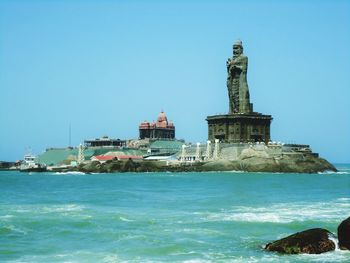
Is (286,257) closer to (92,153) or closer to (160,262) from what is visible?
(160,262)

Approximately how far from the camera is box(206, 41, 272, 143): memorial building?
123 metres

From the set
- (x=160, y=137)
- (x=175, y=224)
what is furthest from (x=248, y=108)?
(x=175, y=224)

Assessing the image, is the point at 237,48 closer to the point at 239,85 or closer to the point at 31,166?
the point at 239,85

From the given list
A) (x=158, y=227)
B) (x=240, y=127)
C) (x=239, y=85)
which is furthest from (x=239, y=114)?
(x=158, y=227)

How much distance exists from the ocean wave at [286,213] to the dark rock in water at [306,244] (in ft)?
27.3

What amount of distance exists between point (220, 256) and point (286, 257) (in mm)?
2464

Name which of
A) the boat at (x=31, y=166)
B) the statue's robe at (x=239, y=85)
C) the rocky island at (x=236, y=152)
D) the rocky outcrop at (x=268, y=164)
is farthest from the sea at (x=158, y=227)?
the boat at (x=31, y=166)

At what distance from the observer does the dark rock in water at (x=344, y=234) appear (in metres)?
24.0

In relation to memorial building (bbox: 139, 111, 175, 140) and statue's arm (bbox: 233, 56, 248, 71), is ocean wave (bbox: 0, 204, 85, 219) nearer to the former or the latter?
statue's arm (bbox: 233, 56, 248, 71)

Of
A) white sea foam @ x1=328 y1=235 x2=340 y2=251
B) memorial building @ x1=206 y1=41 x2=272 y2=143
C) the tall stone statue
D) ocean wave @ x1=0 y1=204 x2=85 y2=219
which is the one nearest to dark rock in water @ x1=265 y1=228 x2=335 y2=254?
white sea foam @ x1=328 y1=235 x2=340 y2=251

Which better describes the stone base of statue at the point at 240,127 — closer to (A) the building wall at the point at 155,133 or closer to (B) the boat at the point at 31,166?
(B) the boat at the point at 31,166

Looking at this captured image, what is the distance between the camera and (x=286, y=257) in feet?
77.4

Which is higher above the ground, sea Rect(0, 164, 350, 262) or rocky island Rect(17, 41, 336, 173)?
rocky island Rect(17, 41, 336, 173)

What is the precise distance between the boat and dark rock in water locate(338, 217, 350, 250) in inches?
4361
